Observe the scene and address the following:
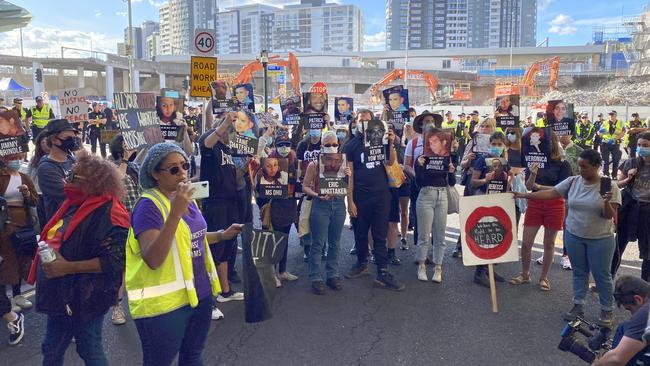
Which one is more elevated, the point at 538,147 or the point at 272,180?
the point at 538,147

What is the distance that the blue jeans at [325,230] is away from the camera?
20.3 feet

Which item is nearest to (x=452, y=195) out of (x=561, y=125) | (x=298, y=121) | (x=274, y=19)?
(x=561, y=125)

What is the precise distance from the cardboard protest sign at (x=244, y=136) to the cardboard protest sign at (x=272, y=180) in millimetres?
462

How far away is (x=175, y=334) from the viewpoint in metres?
2.97

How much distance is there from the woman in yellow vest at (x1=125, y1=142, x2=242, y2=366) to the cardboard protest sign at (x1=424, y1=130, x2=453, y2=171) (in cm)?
401

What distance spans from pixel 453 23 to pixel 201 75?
186 meters

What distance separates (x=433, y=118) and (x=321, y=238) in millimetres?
2363

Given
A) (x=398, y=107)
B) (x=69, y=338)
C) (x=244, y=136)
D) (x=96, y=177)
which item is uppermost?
(x=398, y=107)

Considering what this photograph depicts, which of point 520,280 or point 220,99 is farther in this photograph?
point 220,99

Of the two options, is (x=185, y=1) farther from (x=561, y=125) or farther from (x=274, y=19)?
(x=561, y=125)

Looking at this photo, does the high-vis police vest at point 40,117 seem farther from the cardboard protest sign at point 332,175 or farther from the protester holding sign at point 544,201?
the protester holding sign at point 544,201

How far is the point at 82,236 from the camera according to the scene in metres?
3.20

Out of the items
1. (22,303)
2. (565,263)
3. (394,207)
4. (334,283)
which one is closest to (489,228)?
(394,207)

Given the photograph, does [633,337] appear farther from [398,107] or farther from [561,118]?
[398,107]
